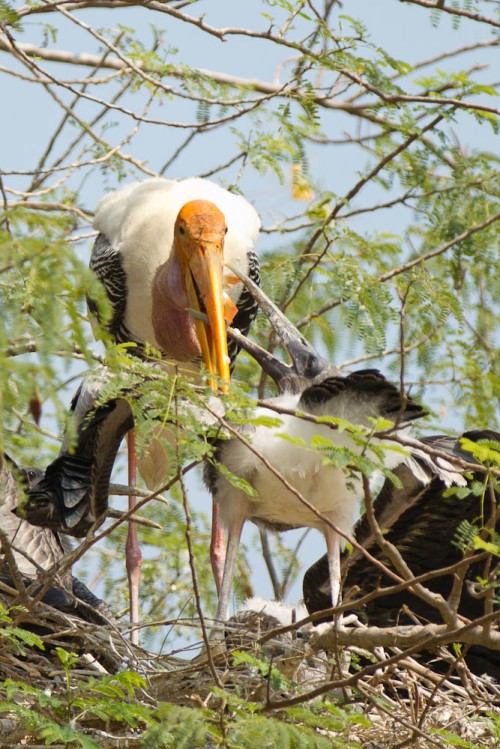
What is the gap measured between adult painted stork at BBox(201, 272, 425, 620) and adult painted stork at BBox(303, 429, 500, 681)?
0.42 feet

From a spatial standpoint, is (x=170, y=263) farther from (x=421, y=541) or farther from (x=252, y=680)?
(x=252, y=680)

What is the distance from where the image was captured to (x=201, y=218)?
5.43 metres

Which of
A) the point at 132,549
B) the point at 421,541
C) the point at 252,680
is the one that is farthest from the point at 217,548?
the point at 252,680

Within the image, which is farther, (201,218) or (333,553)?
(201,218)

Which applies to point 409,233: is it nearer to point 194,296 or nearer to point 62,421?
point 194,296

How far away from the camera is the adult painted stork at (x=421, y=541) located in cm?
435

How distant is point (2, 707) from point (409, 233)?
11.4 feet

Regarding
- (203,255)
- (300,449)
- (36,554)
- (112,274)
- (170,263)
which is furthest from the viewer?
(112,274)

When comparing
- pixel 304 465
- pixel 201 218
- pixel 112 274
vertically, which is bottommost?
pixel 304 465

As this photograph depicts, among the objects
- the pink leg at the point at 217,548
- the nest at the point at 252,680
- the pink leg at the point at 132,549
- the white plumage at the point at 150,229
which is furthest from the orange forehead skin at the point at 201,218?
the nest at the point at 252,680

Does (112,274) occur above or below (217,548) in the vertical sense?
above

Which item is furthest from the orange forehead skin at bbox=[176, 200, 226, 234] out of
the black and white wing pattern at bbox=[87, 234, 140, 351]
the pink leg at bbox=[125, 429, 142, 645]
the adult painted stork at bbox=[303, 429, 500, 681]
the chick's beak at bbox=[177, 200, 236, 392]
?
the adult painted stork at bbox=[303, 429, 500, 681]

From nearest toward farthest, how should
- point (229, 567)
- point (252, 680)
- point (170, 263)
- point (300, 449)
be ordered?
point (252, 680) < point (300, 449) < point (229, 567) < point (170, 263)

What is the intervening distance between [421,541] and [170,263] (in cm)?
175
